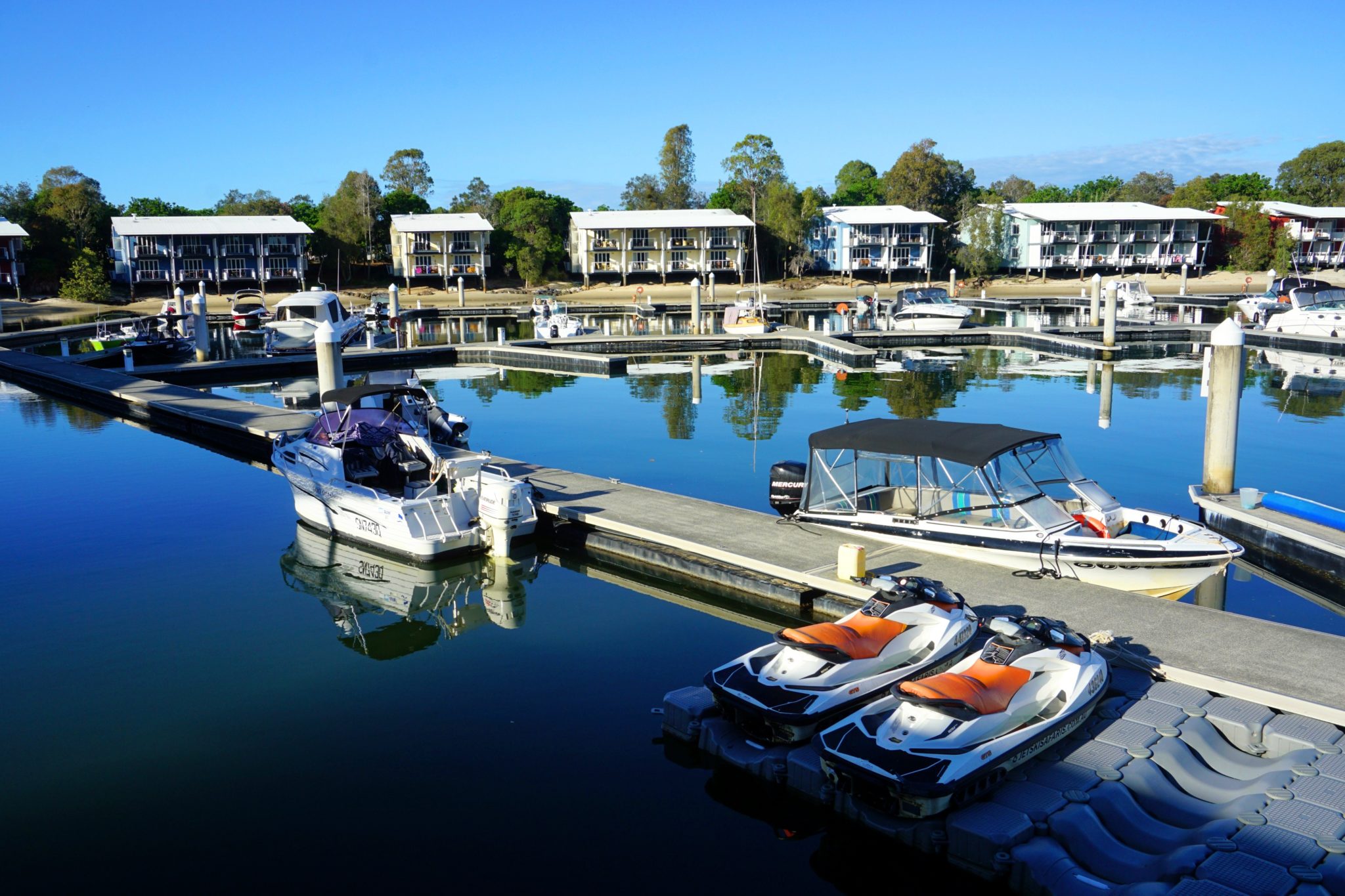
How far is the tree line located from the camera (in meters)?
81.7

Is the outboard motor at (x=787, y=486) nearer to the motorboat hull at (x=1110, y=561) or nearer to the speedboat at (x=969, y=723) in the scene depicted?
the motorboat hull at (x=1110, y=561)

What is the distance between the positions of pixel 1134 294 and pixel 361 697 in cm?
5786

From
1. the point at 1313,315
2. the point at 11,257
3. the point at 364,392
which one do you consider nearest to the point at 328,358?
the point at 364,392

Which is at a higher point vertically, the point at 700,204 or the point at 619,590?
the point at 700,204

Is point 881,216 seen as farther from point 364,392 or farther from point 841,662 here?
point 841,662

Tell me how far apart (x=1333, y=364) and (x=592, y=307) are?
45.4 m

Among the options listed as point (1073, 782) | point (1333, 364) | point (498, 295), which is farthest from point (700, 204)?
point (1073, 782)

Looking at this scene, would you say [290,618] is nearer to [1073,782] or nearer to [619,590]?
[619,590]

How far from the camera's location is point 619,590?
1545cm

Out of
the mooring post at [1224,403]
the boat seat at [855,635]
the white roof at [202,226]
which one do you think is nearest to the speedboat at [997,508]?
the boat seat at [855,635]

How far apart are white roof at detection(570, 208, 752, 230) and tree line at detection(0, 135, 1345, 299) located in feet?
11.6

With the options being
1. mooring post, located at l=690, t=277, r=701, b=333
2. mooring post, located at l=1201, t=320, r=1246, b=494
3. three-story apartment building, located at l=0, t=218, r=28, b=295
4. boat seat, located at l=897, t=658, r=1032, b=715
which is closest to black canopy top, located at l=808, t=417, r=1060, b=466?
boat seat, located at l=897, t=658, r=1032, b=715

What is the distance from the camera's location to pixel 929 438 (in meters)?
14.2

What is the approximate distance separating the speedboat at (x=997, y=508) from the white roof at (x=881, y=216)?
249ft
